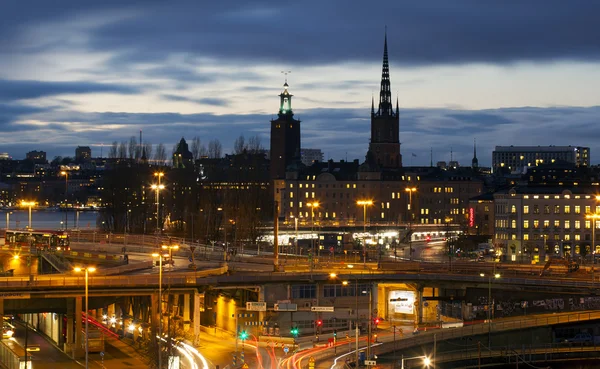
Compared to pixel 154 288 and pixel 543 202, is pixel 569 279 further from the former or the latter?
pixel 543 202

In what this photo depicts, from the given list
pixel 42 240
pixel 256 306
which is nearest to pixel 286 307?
pixel 256 306

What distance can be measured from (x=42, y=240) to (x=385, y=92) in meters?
99.3

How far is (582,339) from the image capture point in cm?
5759

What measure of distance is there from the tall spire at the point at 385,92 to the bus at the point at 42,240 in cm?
9280

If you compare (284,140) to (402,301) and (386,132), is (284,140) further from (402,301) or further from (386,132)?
(402,301)

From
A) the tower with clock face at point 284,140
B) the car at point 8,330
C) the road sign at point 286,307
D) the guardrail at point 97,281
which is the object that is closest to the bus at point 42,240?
the car at point 8,330

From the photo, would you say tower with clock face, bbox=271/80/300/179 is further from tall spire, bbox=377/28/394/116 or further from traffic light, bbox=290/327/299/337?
traffic light, bbox=290/327/299/337

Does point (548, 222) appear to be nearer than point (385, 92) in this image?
Yes

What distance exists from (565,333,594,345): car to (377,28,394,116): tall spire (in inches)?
4461

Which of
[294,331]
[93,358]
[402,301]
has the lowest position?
[93,358]

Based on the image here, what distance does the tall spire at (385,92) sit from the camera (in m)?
171

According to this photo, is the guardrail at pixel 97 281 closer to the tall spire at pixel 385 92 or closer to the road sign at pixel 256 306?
the road sign at pixel 256 306

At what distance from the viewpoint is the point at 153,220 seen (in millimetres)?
113188

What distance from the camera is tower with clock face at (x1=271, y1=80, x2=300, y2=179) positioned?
160 meters
